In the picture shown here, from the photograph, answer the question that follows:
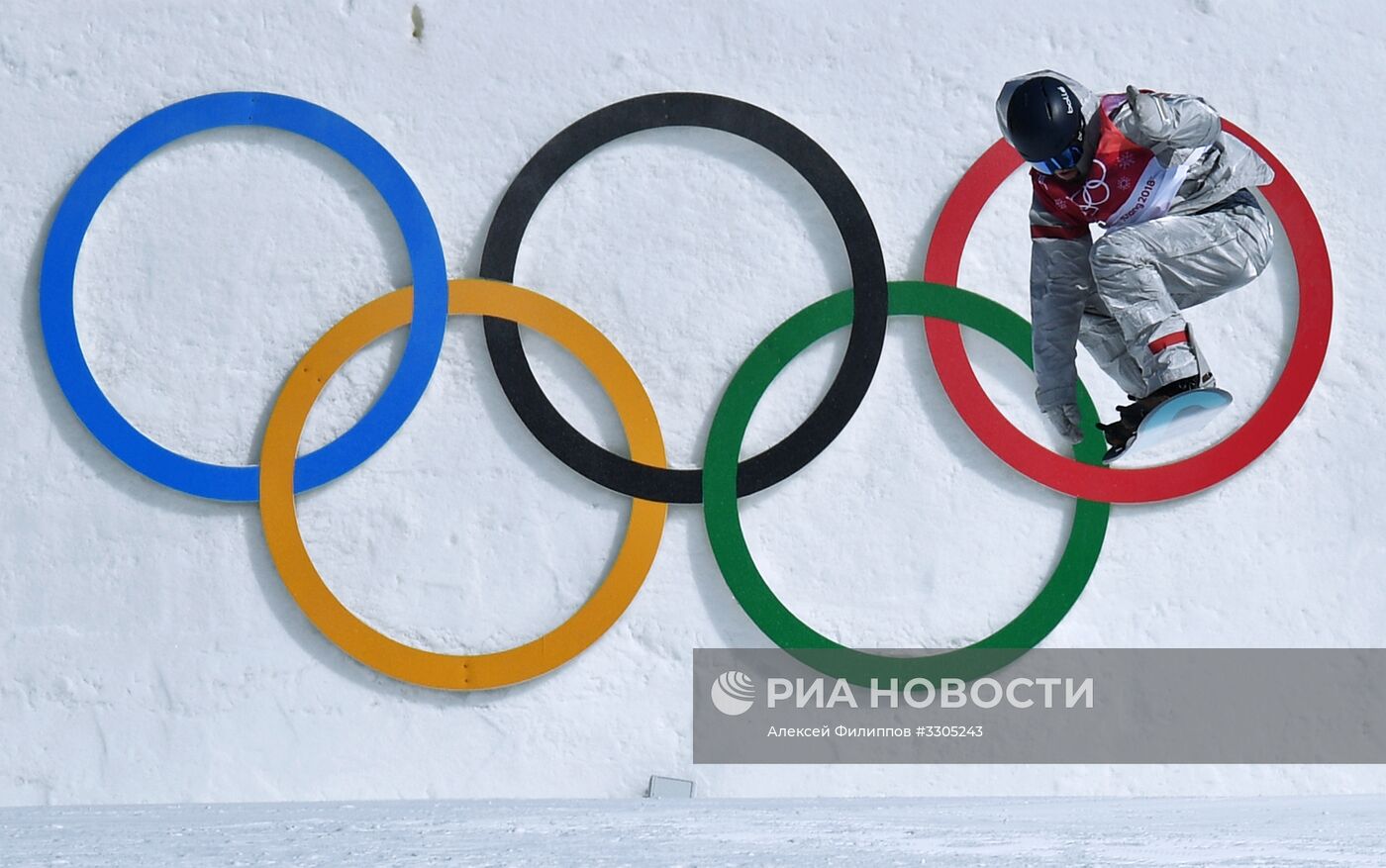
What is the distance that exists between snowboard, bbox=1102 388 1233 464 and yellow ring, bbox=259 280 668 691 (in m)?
1.73

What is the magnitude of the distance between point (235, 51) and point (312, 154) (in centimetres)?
36

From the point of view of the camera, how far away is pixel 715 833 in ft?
9.18

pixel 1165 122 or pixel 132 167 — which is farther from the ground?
pixel 132 167

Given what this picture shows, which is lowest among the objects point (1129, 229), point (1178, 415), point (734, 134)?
point (1178, 415)

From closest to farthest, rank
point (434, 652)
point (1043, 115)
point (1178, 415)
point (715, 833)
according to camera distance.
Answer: point (1043, 115) → point (1178, 415) → point (715, 833) → point (434, 652)

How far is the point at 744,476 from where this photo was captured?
417cm

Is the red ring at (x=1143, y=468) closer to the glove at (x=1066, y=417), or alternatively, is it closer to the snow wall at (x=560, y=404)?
the snow wall at (x=560, y=404)

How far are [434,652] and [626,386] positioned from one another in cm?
93

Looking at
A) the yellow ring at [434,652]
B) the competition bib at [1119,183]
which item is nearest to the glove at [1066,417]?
the competition bib at [1119,183]

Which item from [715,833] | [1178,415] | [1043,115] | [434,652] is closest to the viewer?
[1043,115]

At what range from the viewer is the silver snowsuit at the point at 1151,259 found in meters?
2.61

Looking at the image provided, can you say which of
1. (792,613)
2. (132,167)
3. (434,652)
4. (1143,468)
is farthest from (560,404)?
(1143,468)

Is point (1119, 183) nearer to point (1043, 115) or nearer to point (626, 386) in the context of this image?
point (1043, 115)

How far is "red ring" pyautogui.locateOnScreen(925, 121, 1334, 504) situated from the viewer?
416 cm
